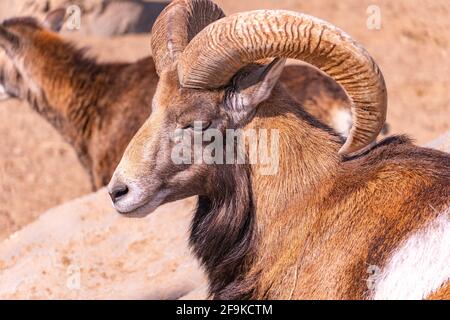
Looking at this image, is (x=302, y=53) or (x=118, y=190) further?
(x=118, y=190)

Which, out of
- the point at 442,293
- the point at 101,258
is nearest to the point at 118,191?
the point at 442,293

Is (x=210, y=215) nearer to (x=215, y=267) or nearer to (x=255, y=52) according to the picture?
(x=215, y=267)

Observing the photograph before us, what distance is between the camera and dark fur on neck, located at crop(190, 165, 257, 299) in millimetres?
6461

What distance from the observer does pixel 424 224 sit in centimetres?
591

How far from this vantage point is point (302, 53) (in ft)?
20.1

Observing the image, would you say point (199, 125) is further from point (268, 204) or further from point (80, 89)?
point (80, 89)

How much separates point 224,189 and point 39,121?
9247mm

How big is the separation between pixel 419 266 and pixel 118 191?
6.23 ft

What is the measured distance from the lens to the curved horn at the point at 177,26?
6914 millimetres

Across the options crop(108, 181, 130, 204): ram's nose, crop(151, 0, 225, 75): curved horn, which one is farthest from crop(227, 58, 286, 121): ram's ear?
crop(108, 181, 130, 204): ram's nose

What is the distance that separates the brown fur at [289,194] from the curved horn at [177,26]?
1.08 ft

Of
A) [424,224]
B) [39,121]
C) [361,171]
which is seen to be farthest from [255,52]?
[39,121]

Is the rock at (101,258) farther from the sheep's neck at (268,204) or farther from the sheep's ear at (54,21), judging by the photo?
the sheep's ear at (54,21)
